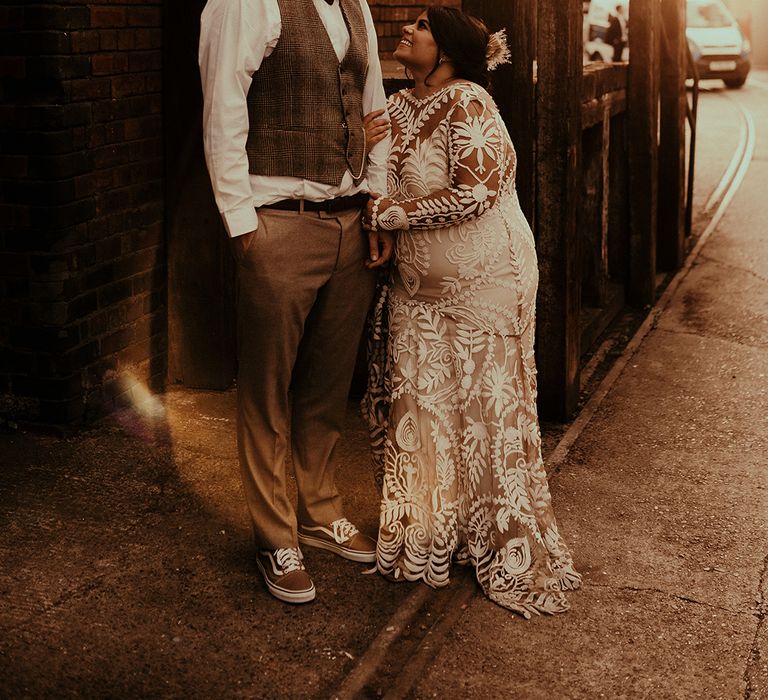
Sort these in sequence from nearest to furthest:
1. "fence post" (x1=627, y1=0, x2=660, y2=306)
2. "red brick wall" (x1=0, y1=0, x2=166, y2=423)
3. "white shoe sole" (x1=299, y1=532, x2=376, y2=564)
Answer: "white shoe sole" (x1=299, y1=532, x2=376, y2=564)
"red brick wall" (x1=0, y1=0, x2=166, y2=423)
"fence post" (x1=627, y1=0, x2=660, y2=306)

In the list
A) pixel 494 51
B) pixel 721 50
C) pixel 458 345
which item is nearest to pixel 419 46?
pixel 494 51

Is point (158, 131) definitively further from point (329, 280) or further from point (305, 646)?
point (305, 646)

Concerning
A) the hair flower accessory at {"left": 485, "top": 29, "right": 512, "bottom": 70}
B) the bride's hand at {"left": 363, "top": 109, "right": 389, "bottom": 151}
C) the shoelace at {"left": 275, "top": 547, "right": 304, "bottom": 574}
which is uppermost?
the hair flower accessory at {"left": 485, "top": 29, "right": 512, "bottom": 70}

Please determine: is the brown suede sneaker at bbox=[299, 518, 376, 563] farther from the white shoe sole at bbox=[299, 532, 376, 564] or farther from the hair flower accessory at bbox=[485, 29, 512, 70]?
the hair flower accessory at bbox=[485, 29, 512, 70]

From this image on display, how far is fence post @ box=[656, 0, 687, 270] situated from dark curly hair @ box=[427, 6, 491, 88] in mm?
4810

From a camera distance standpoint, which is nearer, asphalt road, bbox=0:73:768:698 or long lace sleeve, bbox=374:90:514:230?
asphalt road, bbox=0:73:768:698

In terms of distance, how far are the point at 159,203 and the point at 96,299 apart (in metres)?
0.66

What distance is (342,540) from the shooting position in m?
4.48

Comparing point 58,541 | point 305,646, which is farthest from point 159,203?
point 305,646

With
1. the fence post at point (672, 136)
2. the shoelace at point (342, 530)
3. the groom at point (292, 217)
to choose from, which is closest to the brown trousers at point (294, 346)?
the groom at point (292, 217)

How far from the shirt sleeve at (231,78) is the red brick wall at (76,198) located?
5.65ft

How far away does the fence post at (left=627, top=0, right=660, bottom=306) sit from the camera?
769 centimetres

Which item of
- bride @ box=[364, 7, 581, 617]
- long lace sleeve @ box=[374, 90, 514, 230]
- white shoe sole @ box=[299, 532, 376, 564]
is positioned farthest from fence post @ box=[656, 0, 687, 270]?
white shoe sole @ box=[299, 532, 376, 564]

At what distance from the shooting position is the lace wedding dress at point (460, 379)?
4152 mm
